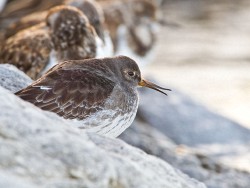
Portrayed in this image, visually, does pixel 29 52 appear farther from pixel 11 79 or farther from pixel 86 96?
pixel 86 96

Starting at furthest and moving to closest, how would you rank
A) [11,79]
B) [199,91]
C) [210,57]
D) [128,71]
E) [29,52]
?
1. [210,57]
2. [199,91]
3. [29,52]
4. [128,71]
5. [11,79]

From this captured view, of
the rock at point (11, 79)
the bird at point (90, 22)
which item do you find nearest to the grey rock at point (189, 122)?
the bird at point (90, 22)

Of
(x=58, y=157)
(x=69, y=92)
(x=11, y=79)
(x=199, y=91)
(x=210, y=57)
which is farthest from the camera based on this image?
(x=210, y=57)

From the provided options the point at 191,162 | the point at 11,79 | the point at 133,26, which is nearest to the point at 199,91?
the point at 133,26

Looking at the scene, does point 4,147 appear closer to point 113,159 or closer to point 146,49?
point 113,159

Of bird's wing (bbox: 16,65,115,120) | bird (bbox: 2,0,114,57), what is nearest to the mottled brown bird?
bird (bbox: 2,0,114,57)

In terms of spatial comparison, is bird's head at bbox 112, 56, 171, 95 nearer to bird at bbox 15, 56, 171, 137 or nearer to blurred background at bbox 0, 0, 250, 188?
bird at bbox 15, 56, 171, 137

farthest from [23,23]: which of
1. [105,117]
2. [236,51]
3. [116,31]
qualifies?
[236,51]
